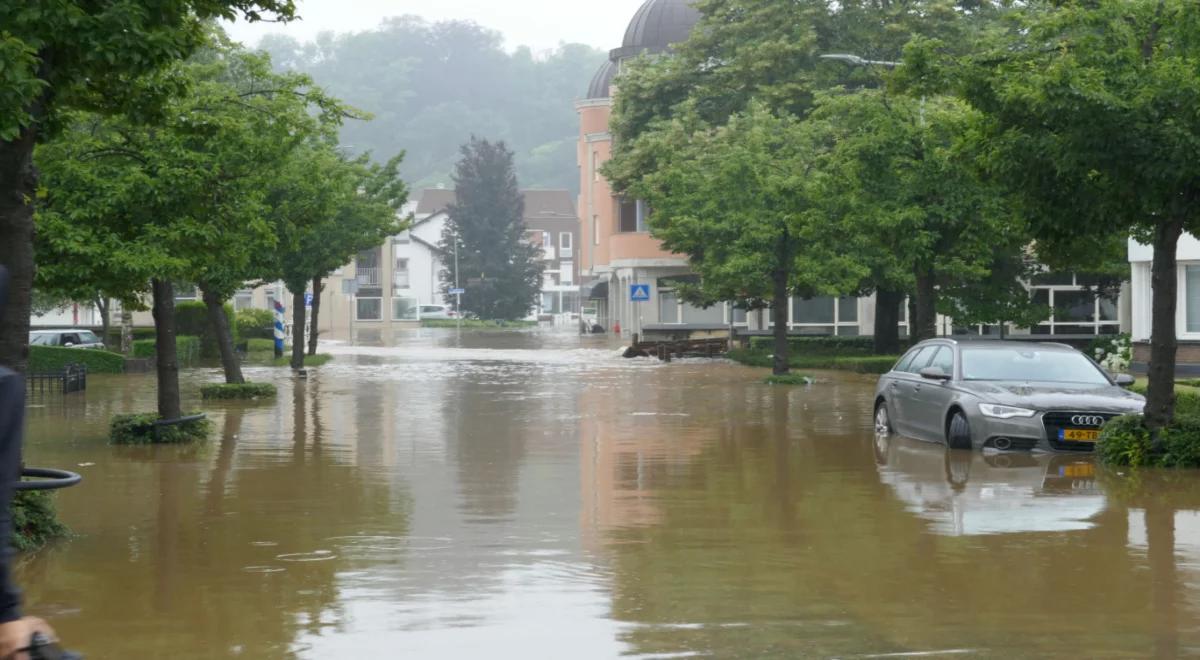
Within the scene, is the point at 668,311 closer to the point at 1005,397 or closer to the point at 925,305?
the point at 925,305

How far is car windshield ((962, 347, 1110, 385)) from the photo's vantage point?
18.3 m

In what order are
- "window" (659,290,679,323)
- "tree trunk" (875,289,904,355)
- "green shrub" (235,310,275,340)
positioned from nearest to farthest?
"tree trunk" (875,289,904,355) → "green shrub" (235,310,275,340) → "window" (659,290,679,323)

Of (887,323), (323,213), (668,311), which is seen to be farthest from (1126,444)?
(668,311)

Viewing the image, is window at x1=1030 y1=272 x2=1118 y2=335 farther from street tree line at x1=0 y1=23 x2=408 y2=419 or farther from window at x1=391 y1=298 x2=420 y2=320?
window at x1=391 y1=298 x2=420 y2=320

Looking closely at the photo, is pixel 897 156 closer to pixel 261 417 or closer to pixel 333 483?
pixel 261 417

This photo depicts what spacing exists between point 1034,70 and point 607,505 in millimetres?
6652

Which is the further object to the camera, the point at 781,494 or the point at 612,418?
the point at 612,418

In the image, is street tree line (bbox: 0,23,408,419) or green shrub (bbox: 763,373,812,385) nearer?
street tree line (bbox: 0,23,408,419)

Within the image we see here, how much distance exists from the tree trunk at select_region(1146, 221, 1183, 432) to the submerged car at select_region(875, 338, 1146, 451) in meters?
1.02

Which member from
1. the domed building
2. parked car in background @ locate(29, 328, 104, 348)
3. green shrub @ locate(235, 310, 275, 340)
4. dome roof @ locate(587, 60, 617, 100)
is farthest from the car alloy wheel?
dome roof @ locate(587, 60, 617, 100)

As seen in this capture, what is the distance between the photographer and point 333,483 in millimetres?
15547

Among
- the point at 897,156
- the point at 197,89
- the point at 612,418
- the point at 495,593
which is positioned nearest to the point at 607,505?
the point at 495,593

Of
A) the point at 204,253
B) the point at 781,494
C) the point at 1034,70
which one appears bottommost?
the point at 781,494

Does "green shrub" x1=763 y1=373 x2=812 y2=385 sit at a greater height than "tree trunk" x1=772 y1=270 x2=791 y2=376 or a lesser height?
lesser
